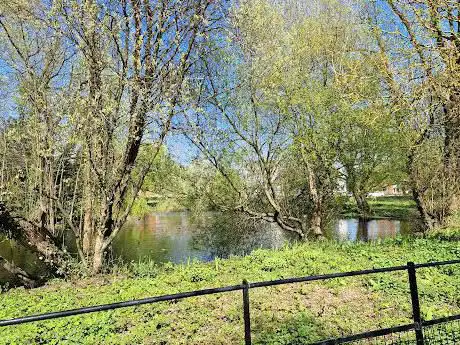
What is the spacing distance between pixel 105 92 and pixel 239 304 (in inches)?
218

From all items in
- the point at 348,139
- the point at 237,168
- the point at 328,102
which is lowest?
the point at 237,168

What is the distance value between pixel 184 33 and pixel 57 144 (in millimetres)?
4190

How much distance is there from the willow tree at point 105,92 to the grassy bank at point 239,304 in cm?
216

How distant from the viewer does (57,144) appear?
9.70m

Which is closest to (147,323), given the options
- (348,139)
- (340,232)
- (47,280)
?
(47,280)

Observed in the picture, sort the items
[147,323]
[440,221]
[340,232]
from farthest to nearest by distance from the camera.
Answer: [340,232]
[440,221]
[147,323]

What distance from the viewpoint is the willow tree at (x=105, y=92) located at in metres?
8.51

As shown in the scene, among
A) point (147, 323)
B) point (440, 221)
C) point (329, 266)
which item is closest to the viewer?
point (147, 323)

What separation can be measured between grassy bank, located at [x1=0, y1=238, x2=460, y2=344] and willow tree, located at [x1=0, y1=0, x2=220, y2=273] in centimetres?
216

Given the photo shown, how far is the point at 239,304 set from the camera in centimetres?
580

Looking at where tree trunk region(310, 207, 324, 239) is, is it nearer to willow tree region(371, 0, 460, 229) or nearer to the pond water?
the pond water

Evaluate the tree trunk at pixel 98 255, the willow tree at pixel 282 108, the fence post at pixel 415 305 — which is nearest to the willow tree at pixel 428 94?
the willow tree at pixel 282 108

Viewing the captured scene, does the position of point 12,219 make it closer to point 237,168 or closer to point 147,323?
point 147,323

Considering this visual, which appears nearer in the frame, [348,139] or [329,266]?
[329,266]
